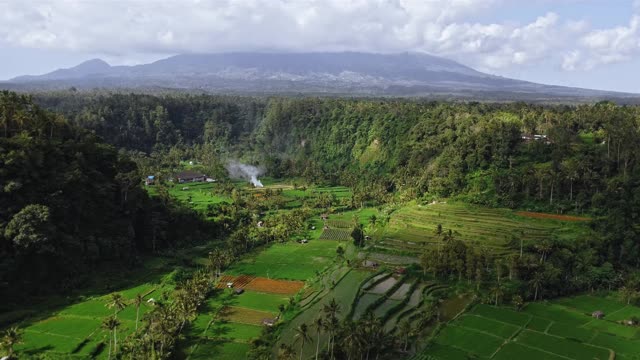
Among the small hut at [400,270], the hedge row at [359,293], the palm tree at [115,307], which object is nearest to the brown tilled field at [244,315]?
the hedge row at [359,293]

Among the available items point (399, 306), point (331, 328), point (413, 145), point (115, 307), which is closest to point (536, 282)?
point (399, 306)

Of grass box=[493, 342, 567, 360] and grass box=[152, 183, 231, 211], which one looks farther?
grass box=[152, 183, 231, 211]

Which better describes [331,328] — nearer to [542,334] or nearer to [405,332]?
[405,332]

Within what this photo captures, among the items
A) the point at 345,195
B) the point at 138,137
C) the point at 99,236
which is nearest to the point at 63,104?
the point at 138,137

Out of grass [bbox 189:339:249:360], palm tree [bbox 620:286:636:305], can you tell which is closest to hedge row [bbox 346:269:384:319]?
grass [bbox 189:339:249:360]

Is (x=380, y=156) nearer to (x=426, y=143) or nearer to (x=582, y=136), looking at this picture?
(x=426, y=143)

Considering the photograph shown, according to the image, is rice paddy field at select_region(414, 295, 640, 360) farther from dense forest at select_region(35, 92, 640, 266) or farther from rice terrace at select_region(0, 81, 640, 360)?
dense forest at select_region(35, 92, 640, 266)

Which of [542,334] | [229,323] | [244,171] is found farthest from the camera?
[244,171]
